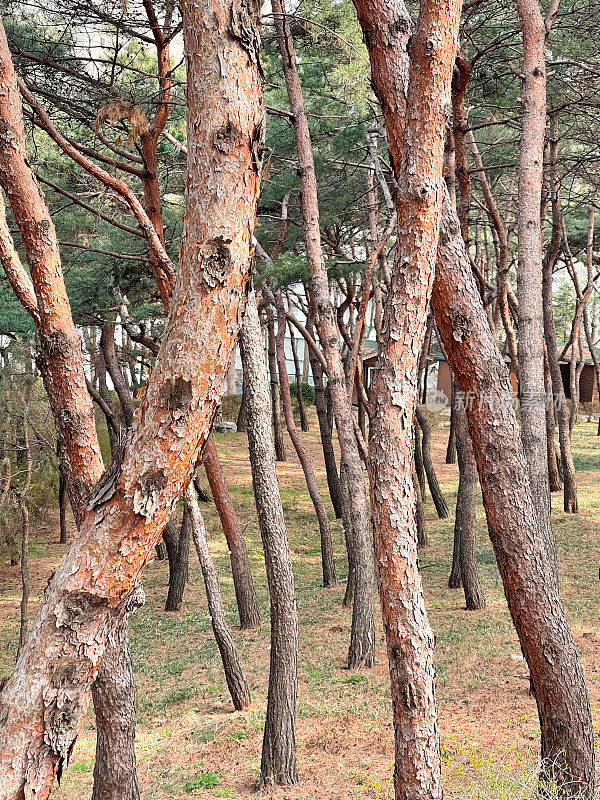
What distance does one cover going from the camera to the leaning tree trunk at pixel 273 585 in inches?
214

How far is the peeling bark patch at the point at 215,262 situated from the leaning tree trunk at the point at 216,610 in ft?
15.5

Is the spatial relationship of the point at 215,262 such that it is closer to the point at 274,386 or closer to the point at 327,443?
the point at 327,443

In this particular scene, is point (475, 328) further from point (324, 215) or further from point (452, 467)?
point (452, 467)

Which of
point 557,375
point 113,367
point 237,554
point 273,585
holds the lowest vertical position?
point 237,554

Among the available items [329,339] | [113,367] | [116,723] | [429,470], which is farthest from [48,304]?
[429,470]

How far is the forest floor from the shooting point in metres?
5.32

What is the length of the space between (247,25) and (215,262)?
67 cm

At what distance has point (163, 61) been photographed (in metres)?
6.97

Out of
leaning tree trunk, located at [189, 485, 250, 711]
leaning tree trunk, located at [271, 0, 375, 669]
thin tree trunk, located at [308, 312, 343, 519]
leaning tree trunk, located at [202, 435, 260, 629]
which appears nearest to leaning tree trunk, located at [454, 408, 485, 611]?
leaning tree trunk, located at [271, 0, 375, 669]

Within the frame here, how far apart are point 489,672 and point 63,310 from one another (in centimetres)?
547

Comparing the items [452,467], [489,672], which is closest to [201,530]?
[489,672]

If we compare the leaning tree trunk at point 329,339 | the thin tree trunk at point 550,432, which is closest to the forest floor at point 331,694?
the leaning tree trunk at point 329,339

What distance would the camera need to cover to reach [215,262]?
196 cm

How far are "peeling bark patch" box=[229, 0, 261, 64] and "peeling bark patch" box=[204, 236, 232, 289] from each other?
536 mm
